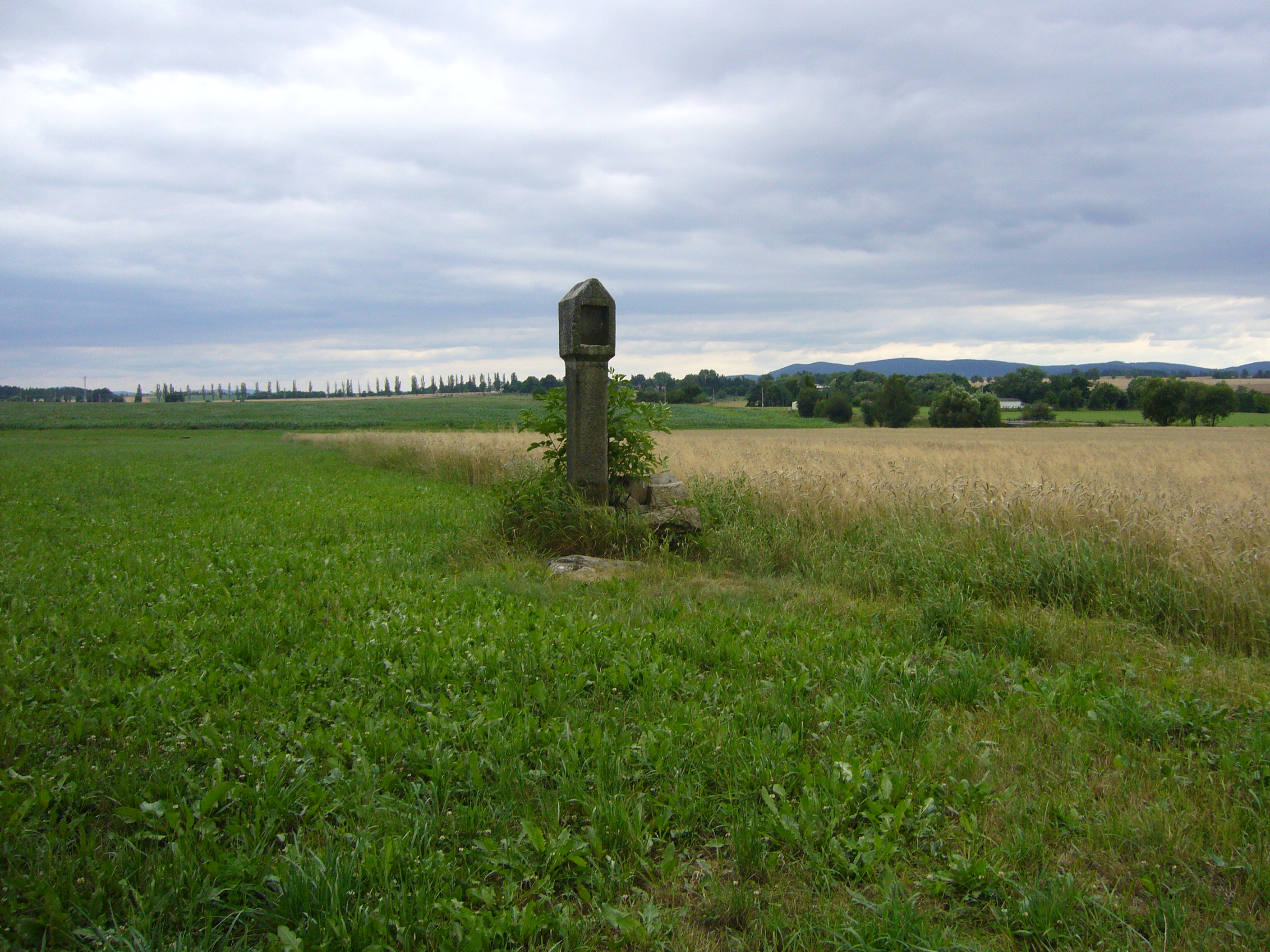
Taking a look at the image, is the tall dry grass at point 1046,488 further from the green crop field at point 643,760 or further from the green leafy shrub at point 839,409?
the green leafy shrub at point 839,409

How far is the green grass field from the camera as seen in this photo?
5578cm

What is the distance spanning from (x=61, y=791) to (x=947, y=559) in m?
6.35

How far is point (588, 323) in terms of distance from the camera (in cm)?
830

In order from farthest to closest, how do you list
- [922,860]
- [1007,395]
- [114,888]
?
[1007,395] < [922,860] < [114,888]

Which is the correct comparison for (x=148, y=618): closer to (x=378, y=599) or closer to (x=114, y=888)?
(x=378, y=599)

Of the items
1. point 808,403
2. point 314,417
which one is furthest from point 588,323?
point 314,417

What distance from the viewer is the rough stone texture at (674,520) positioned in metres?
8.06

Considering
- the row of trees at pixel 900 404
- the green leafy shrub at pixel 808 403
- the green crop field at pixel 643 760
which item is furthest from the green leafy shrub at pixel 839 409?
the green crop field at pixel 643 760

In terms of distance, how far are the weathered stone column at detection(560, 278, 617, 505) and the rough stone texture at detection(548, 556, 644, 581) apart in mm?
1112

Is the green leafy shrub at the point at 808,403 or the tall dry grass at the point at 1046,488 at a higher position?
the green leafy shrub at the point at 808,403

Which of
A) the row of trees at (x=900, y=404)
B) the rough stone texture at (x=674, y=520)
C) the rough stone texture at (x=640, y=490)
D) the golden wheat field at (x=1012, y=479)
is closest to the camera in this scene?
the golden wheat field at (x=1012, y=479)

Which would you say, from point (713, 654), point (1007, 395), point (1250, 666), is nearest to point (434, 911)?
point (713, 654)

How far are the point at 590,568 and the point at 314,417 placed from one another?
72025 millimetres

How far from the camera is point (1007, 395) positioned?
7700cm
